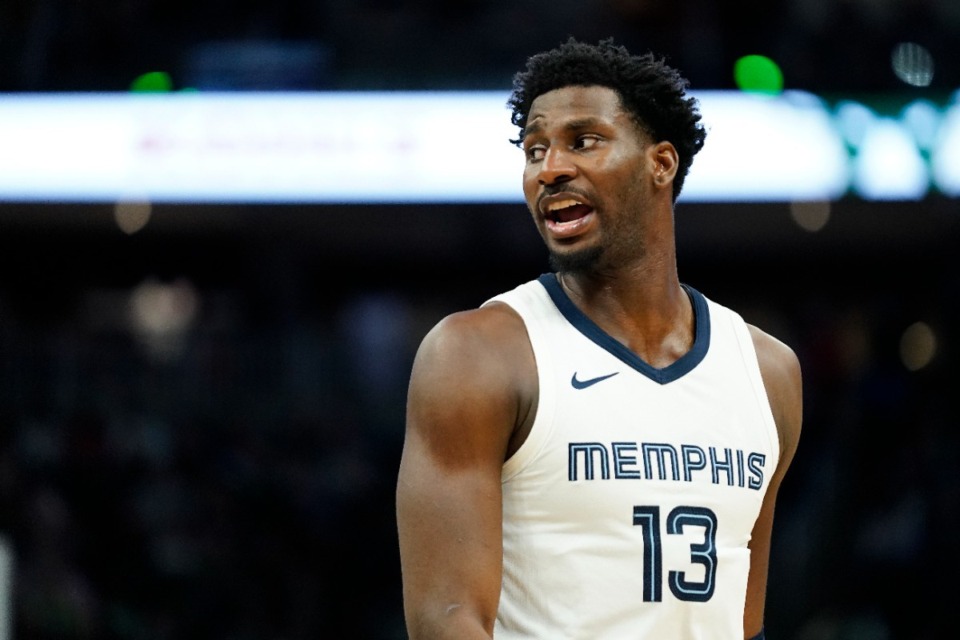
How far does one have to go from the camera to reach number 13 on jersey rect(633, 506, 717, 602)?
9.50ft

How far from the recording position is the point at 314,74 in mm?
9438

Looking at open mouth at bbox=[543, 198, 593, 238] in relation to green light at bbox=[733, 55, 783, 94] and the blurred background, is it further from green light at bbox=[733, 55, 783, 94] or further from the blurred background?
green light at bbox=[733, 55, 783, 94]

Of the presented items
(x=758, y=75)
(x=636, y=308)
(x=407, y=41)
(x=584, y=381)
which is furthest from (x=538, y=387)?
(x=758, y=75)

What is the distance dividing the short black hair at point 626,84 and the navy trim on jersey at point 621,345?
1.21ft

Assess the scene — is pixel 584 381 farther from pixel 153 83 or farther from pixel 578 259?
pixel 153 83

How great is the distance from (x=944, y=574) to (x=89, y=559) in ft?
17.9

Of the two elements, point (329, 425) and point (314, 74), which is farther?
point (329, 425)

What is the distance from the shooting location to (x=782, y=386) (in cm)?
332

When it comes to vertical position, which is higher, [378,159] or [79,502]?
[378,159]

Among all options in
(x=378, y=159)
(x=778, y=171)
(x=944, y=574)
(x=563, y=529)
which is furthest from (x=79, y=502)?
(x=563, y=529)

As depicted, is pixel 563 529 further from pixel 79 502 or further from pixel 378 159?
pixel 79 502

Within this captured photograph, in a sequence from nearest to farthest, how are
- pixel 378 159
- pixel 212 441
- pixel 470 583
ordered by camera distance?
1. pixel 470 583
2. pixel 378 159
3. pixel 212 441

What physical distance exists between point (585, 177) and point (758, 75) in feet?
22.1

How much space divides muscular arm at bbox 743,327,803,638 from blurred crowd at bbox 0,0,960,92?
6158 mm
